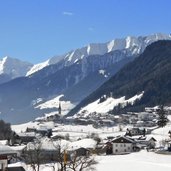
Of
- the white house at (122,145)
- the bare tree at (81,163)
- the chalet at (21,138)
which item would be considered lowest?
the bare tree at (81,163)

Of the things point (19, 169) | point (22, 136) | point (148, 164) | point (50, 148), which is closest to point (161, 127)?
point (22, 136)

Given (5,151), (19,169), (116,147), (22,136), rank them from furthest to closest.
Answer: (22,136) < (116,147) < (19,169) < (5,151)

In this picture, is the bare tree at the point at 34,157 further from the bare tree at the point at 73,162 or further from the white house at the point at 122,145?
the white house at the point at 122,145

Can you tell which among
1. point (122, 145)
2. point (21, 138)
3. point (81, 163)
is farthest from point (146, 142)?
point (81, 163)

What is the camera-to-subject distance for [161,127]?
194 meters

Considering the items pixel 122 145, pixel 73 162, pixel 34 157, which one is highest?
pixel 122 145

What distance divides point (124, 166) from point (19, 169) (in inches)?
579

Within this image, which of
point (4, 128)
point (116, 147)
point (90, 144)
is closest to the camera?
point (116, 147)

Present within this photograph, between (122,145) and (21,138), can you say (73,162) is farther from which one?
(21,138)

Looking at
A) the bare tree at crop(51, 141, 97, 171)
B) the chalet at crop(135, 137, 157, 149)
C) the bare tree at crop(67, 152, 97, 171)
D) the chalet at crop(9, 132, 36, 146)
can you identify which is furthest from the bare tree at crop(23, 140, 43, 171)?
the chalet at crop(9, 132, 36, 146)

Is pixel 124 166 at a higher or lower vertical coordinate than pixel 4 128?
lower

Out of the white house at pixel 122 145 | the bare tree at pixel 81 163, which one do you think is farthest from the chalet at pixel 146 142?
the bare tree at pixel 81 163

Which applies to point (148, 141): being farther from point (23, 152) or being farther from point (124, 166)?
point (124, 166)

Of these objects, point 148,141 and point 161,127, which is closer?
point 148,141
